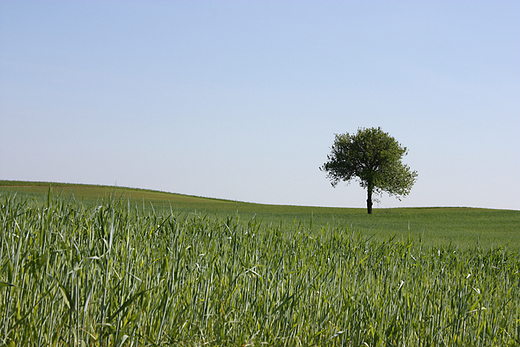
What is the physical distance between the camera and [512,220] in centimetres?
2469

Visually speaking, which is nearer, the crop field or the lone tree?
the crop field

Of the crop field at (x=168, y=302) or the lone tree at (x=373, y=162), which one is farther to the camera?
the lone tree at (x=373, y=162)

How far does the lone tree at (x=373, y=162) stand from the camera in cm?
3294

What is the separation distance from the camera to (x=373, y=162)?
33188mm

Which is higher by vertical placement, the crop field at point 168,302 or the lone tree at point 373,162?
the lone tree at point 373,162

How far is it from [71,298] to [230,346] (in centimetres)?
108

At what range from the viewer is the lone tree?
32.9 m

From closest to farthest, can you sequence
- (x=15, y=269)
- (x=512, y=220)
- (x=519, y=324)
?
(x=15, y=269)
(x=519, y=324)
(x=512, y=220)

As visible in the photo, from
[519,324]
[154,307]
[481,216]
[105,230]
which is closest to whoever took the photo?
[154,307]

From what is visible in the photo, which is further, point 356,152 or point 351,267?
point 356,152

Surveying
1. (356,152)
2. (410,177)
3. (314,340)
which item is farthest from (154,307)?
(410,177)

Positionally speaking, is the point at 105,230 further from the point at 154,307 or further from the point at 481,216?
the point at 481,216

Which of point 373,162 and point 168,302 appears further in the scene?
point 373,162

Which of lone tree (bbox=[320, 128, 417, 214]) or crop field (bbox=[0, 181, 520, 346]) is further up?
lone tree (bbox=[320, 128, 417, 214])
